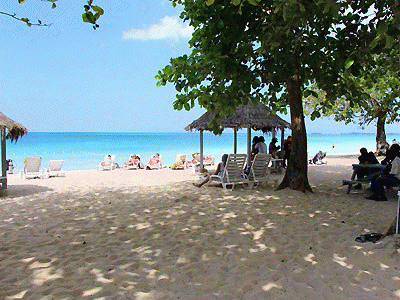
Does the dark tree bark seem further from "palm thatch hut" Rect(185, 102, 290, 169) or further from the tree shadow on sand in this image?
the tree shadow on sand

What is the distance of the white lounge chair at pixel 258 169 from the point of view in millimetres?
9273

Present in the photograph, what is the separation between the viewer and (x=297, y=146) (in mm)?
8539

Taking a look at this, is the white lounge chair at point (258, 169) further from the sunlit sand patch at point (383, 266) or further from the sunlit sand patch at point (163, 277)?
the sunlit sand patch at point (163, 277)

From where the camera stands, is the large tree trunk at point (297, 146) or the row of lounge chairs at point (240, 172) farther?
the row of lounge chairs at point (240, 172)

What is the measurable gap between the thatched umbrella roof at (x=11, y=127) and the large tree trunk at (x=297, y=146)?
305 inches

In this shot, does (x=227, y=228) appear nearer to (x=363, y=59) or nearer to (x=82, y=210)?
(x=82, y=210)

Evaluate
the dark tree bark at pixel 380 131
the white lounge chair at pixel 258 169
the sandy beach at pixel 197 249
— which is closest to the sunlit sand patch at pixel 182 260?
the sandy beach at pixel 197 249

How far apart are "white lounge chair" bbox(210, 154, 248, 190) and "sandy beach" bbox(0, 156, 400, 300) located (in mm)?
1463

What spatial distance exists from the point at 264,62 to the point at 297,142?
2309 mm

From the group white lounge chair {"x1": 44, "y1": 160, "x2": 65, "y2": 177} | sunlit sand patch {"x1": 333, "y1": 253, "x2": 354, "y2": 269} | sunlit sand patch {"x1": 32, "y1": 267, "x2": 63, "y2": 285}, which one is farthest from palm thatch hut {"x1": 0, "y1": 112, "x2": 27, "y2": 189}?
sunlit sand patch {"x1": 333, "y1": 253, "x2": 354, "y2": 269}

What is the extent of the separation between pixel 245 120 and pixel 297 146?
4.13 meters

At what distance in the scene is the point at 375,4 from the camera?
20.6 ft

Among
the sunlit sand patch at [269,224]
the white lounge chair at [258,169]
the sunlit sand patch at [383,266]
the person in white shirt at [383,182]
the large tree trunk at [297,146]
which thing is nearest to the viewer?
the sunlit sand patch at [383,266]

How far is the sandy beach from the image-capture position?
316 centimetres
